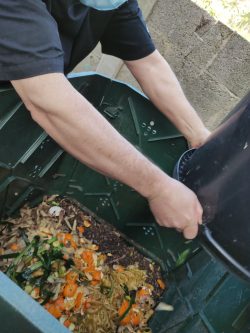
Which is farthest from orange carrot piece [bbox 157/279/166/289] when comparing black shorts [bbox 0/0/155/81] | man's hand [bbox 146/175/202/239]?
black shorts [bbox 0/0/155/81]

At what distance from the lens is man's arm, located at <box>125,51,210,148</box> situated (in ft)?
6.90

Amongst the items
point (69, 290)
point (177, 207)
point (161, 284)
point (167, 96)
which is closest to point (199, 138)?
point (167, 96)

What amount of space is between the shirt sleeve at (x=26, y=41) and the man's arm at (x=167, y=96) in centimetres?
85

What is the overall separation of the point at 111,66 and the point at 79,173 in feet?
4.44

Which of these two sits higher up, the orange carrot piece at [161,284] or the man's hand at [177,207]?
the man's hand at [177,207]

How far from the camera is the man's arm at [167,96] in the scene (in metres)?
2.10

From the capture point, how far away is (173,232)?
7.22 feet

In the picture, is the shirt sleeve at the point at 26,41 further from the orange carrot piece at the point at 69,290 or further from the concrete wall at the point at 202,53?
the concrete wall at the point at 202,53

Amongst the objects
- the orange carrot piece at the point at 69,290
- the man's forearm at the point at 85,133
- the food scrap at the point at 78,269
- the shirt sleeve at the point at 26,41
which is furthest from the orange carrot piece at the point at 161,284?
the shirt sleeve at the point at 26,41

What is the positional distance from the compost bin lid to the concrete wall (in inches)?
59.5

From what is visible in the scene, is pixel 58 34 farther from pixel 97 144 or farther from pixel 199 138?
pixel 199 138

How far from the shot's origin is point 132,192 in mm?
2275

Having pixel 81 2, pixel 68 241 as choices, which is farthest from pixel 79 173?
pixel 81 2

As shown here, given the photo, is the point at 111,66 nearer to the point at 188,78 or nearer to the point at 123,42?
the point at 188,78
